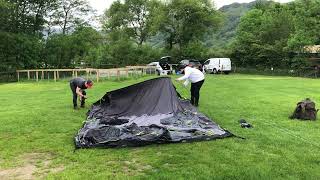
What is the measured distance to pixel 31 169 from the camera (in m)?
7.54

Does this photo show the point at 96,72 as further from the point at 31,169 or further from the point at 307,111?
the point at 31,169

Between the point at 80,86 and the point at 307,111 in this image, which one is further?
the point at 80,86

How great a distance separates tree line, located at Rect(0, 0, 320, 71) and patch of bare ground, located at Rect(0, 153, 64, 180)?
29.2 meters

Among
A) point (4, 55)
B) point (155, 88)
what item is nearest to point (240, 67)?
point (4, 55)

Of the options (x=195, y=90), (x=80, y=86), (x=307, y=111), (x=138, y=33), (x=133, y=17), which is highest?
(x=133, y=17)

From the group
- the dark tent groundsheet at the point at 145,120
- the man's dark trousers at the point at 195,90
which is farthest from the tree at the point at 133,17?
the dark tent groundsheet at the point at 145,120

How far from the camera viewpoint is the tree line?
128ft

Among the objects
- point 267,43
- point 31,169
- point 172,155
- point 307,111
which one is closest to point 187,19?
point 267,43

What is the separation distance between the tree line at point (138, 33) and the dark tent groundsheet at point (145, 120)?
25.5 meters

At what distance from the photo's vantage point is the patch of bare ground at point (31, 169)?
7141mm

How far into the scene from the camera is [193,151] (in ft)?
27.8

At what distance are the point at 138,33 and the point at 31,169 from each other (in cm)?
5799

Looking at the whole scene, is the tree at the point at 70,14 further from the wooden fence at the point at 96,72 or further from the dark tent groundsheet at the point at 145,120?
the dark tent groundsheet at the point at 145,120

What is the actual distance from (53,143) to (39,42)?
32233 millimetres
